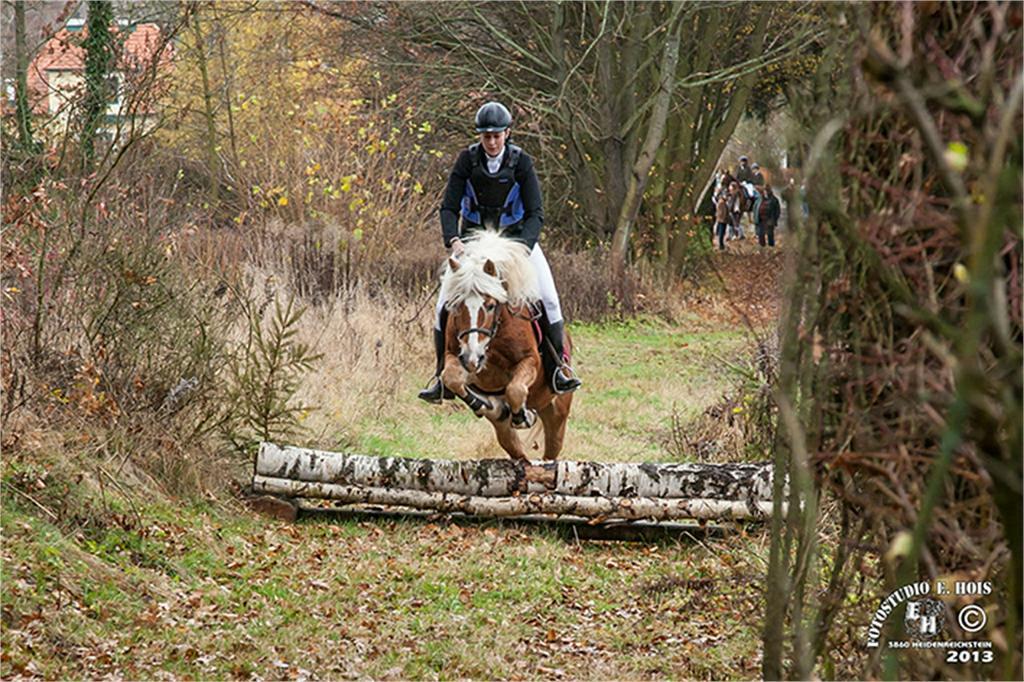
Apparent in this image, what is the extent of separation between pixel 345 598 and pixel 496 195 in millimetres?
3451

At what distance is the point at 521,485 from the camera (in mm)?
10000

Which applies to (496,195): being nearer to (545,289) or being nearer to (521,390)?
(545,289)

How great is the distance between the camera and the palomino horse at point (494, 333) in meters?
9.74

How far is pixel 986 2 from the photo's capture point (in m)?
4.09

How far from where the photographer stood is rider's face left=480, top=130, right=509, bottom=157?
1025 cm

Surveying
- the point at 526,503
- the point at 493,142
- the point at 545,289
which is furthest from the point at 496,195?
the point at 526,503

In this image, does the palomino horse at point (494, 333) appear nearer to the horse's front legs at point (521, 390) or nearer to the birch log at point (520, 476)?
the horse's front legs at point (521, 390)

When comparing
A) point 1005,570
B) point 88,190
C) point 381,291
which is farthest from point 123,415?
point 381,291

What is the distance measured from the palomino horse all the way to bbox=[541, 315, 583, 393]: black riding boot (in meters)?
0.20

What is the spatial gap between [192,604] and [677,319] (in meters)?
18.5

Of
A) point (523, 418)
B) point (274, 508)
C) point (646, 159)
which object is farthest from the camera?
point (646, 159)

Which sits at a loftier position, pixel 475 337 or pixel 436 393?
pixel 475 337

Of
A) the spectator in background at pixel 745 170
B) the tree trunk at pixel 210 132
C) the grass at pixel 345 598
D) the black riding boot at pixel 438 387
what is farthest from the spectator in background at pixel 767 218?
the grass at pixel 345 598

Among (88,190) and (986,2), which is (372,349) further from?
(986,2)
